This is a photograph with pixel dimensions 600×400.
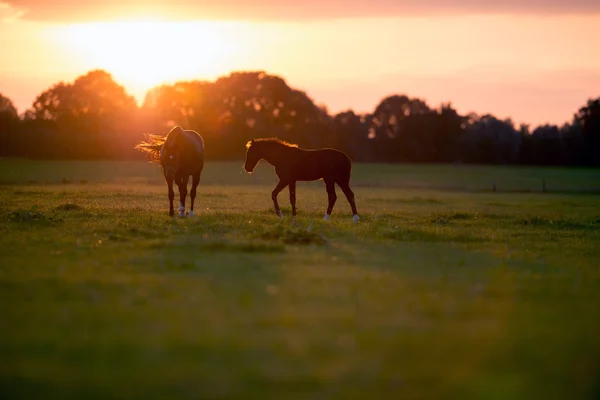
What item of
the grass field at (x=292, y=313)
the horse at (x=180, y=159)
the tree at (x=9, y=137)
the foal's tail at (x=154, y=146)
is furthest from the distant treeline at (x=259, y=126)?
the grass field at (x=292, y=313)

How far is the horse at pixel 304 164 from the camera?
74.8 feet

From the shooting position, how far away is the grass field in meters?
6.75

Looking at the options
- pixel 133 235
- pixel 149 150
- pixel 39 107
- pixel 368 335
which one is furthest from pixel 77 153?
pixel 368 335

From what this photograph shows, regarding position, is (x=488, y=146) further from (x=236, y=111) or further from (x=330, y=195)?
(x=330, y=195)

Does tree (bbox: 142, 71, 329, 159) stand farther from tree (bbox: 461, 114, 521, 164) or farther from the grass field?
the grass field

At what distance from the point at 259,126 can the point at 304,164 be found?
218ft

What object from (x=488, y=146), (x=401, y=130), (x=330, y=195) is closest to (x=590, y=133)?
(x=488, y=146)


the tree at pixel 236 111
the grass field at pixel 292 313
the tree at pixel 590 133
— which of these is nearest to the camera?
the grass field at pixel 292 313

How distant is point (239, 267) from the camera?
12.7 meters

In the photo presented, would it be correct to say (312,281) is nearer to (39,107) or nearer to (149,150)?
(149,150)

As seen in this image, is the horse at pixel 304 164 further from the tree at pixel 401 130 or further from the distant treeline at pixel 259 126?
the tree at pixel 401 130

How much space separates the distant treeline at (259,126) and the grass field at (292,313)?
61.8 meters

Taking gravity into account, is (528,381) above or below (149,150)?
below

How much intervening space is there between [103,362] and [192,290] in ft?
11.3
